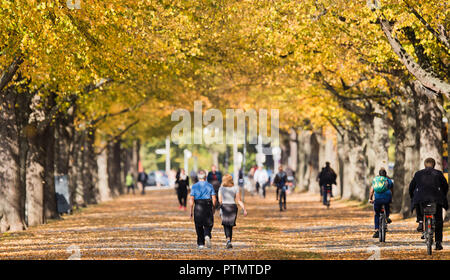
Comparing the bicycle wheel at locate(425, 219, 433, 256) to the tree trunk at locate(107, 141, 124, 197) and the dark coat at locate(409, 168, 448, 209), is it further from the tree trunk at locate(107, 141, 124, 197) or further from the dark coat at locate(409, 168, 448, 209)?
the tree trunk at locate(107, 141, 124, 197)

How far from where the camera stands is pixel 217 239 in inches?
917

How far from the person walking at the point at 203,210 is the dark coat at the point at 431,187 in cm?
428

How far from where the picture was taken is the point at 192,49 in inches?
1149

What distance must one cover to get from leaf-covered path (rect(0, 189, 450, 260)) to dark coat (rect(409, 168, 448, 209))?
0.95m

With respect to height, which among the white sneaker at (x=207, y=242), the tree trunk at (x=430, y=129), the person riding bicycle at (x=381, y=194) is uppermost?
the tree trunk at (x=430, y=129)

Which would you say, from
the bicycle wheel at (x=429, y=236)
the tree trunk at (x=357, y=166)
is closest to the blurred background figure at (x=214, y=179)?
the tree trunk at (x=357, y=166)

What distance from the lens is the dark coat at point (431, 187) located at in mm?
18719

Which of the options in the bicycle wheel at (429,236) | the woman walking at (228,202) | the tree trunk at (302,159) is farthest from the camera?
the tree trunk at (302,159)

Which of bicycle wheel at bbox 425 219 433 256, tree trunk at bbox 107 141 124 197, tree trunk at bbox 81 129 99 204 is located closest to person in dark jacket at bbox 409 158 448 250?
bicycle wheel at bbox 425 219 433 256

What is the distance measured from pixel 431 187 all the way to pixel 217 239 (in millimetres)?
6124

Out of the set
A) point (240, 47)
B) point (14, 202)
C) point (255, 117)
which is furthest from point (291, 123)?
point (14, 202)

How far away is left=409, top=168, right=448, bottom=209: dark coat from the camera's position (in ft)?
61.4

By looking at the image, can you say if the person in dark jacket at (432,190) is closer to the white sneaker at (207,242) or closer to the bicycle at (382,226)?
the bicycle at (382,226)
